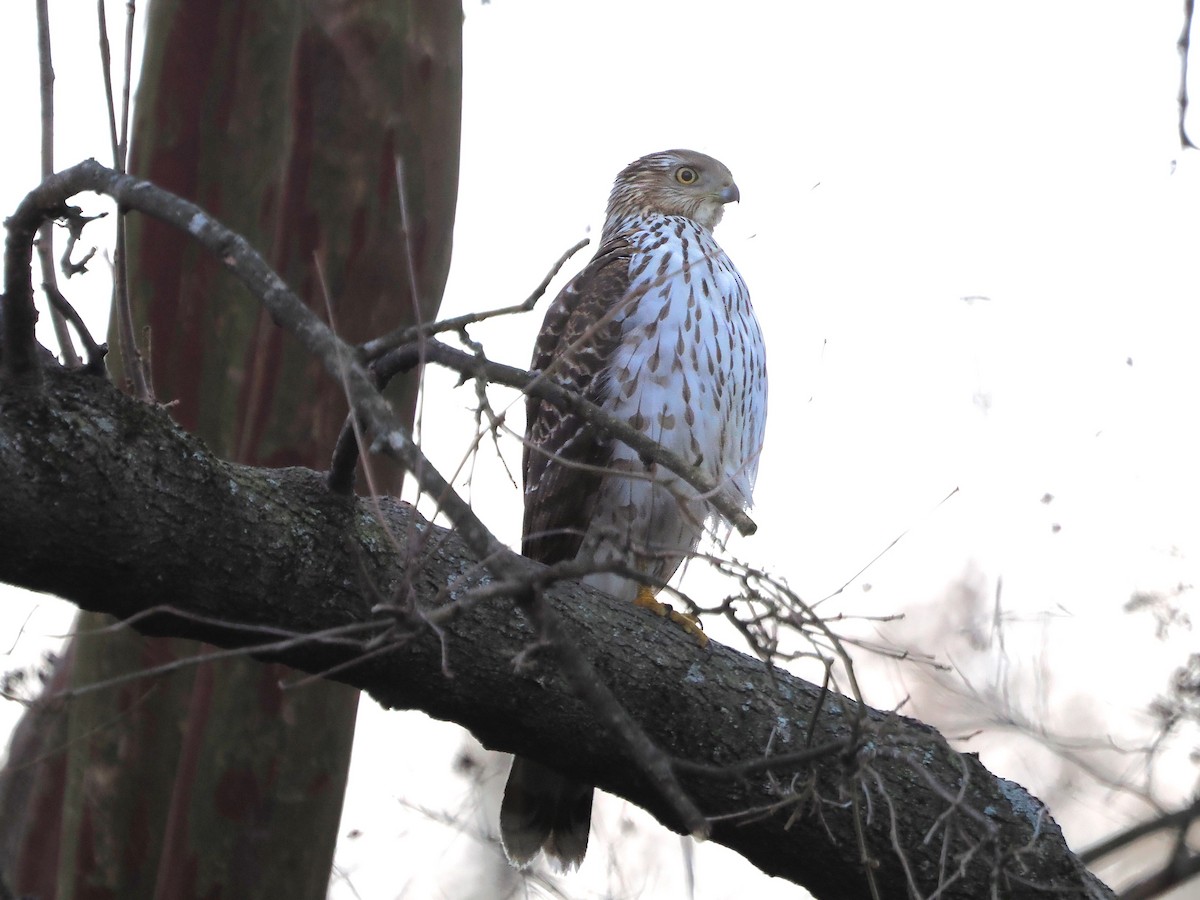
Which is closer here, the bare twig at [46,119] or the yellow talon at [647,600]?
the bare twig at [46,119]

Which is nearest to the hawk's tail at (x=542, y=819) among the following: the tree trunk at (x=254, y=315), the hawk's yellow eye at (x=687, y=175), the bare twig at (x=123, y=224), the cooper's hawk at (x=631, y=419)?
the cooper's hawk at (x=631, y=419)

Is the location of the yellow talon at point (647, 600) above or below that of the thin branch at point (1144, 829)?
above

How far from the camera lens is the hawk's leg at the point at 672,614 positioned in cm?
335

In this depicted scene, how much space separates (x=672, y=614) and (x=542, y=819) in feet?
2.21

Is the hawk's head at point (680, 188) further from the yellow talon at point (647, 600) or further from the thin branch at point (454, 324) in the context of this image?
the thin branch at point (454, 324)

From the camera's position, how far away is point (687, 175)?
5.47m

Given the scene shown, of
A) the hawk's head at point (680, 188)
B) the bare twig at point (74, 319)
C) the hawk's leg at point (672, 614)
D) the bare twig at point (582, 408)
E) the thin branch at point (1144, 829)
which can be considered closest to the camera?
the bare twig at point (582, 408)

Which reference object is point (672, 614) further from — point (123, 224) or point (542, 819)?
point (123, 224)

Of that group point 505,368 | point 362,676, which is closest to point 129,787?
point 362,676

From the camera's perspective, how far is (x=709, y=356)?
4.17 m

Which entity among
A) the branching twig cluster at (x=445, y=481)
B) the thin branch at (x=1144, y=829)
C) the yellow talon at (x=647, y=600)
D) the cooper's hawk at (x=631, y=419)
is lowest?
the branching twig cluster at (x=445, y=481)

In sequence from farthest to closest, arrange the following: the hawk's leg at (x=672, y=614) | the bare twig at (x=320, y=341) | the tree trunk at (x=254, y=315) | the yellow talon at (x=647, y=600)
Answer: the yellow talon at (x=647, y=600) → the tree trunk at (x=254, y=315) → the hawk's leg at (x=672, y=614) → the bare twig at (x=320, y=341)

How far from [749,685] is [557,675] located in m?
0.57

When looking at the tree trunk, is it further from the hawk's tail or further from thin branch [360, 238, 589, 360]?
thin branch [360, 238, 589, 360]
